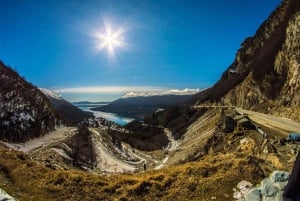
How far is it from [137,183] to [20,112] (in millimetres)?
78087

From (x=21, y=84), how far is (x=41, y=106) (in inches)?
409

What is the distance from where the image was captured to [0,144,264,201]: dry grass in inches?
925

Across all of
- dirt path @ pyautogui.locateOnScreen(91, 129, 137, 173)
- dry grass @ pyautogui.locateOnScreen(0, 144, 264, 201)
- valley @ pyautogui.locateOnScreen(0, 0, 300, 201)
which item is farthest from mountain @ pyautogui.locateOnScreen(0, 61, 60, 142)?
dry grass @ pyautogui.locateOnScreen(0, 144, 264, 201)

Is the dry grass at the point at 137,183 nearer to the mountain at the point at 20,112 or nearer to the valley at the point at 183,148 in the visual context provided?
the valley at the point at 183,148

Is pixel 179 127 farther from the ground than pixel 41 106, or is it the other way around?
pixel 41 106

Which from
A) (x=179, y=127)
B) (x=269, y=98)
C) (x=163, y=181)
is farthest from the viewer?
(x=179, y=127)

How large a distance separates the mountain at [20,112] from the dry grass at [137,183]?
195 feet

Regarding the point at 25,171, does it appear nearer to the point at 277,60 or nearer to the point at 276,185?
the point at 276,185

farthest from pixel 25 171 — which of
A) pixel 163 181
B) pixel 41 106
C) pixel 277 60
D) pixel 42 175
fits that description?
pixel 277 60

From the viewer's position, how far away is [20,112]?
94.3 m

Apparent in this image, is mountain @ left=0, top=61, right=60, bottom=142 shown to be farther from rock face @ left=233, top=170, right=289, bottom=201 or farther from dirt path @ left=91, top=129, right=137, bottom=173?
rock face @ left=233, top=170, right=289, bottom=201

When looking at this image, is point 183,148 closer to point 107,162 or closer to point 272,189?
point 107,162

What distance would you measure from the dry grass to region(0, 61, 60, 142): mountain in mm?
59409

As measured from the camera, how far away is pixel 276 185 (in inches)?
629
